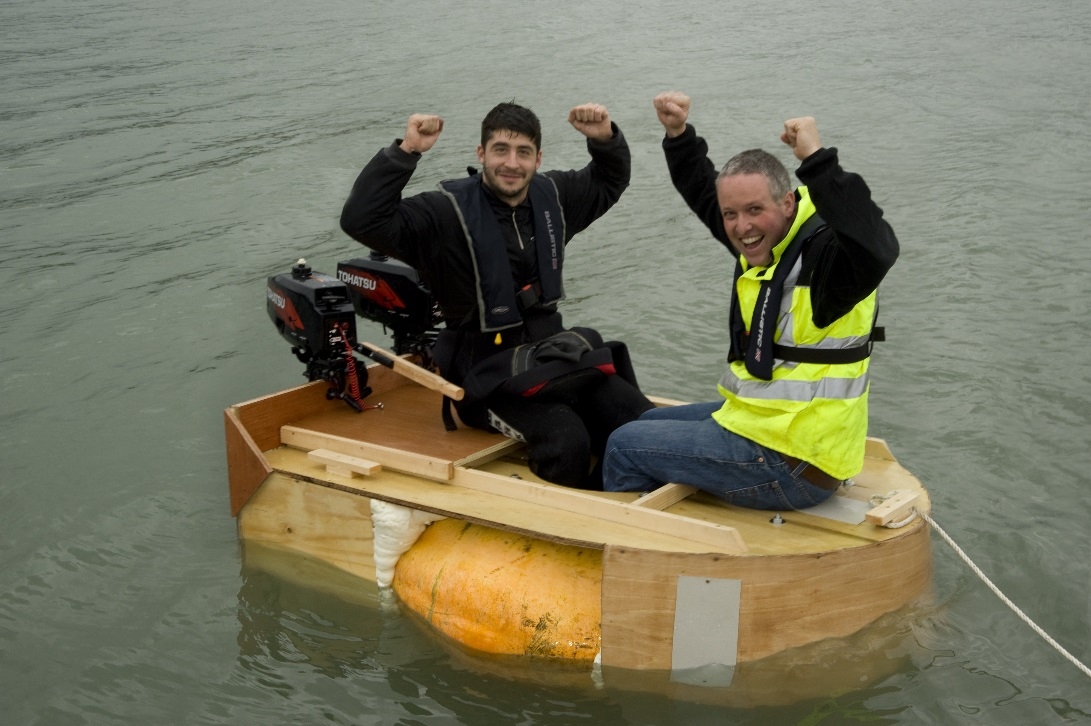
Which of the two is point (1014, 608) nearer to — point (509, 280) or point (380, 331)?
point (509, 280)

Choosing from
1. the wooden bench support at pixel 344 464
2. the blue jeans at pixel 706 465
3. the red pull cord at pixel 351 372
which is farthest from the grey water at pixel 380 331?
the red pull cord at pixel 351 372

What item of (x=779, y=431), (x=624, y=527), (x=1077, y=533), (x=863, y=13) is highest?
(x=863, y=13)

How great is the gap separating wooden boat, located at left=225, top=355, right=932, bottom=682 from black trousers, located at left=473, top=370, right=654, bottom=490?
0.11 meters

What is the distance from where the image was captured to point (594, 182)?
4.91 m

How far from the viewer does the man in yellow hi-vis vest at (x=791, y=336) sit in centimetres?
→ 326

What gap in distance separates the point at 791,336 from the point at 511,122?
1446 mm

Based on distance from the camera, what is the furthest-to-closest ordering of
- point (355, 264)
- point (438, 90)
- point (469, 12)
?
point (469, 12) < point (438, 90) < point (355, 264)

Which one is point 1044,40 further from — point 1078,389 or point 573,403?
point 573,403

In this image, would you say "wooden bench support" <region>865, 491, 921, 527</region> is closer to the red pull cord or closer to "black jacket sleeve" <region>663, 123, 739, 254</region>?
"black jacket sleeve" <region>663, 123, 739, 254</region>

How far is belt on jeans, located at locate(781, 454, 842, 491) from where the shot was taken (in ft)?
12.3

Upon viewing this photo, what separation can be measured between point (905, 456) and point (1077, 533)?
0.96m

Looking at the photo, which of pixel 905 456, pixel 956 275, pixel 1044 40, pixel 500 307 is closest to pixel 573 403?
pixel 500 307

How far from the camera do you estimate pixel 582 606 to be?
3867mm

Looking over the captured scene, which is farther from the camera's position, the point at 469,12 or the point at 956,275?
the point at 469,12
